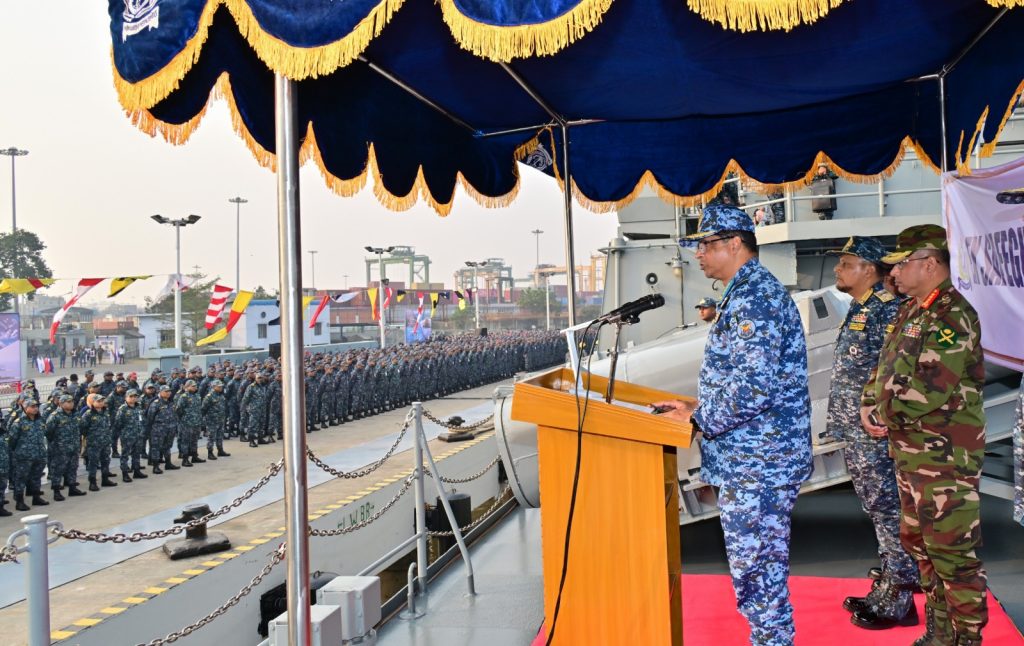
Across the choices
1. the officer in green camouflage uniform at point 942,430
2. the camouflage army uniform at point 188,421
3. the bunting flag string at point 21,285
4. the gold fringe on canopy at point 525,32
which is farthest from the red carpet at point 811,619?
the bunting flag string at point 21,285

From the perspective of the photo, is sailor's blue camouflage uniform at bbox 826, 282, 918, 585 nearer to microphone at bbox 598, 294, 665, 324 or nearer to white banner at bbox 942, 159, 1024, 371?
white banner at bbox 942, 159, 1024, 371

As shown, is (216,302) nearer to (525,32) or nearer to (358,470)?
(358,470)

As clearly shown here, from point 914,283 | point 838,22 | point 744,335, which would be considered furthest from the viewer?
point 838,22

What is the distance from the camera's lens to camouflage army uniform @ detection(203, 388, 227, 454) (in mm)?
14055

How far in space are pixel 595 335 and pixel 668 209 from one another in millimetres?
11271

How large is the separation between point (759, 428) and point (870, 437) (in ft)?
3.79

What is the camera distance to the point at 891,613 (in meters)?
3.22

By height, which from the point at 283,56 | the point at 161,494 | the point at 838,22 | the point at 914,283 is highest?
the point at 838,22

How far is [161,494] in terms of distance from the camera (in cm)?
1135

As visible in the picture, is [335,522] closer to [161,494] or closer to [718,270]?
[161,494]

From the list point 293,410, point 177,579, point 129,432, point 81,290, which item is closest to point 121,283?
point 81,290

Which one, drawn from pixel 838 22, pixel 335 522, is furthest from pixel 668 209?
pixel 838 22

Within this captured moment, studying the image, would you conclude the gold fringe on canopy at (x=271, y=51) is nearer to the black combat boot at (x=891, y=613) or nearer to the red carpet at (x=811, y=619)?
the red carpet at (x=811, y=619)

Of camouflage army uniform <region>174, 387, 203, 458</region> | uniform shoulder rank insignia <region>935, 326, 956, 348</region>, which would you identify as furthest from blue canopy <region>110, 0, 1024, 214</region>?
camouflage army uniform <region>174, 387, 203, 458</region>
